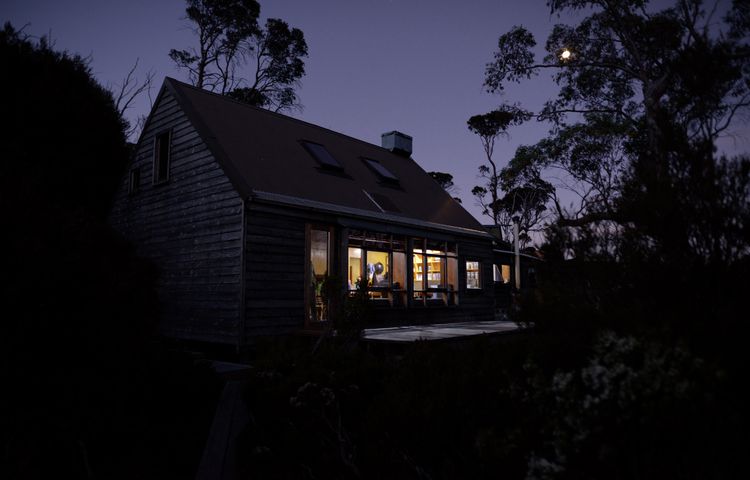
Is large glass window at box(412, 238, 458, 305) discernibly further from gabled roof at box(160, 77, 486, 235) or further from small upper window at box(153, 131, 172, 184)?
small upper window at box(153, 131, 172, 184)

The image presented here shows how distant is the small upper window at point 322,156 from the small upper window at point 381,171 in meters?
1.64

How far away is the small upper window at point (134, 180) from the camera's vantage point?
14.1 meters

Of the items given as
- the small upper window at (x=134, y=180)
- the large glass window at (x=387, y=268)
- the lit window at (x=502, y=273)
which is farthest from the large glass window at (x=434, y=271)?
the lit window at (x=502, y=273)

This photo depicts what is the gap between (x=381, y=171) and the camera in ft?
53.1

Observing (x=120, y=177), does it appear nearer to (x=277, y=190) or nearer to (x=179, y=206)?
(x=179, y=206)

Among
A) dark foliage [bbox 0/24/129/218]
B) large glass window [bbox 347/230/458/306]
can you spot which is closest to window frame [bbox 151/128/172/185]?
dark foliage [bbox 0/24/129/218]

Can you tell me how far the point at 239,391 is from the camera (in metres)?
6.68

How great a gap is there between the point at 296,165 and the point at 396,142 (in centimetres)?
787

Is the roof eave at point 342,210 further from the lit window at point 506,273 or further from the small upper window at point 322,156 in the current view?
the lit window at point 506,273

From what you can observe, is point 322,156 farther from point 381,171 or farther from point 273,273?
point 273,273

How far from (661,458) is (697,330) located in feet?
2.85

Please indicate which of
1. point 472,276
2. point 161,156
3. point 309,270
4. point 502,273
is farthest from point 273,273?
point 502,273

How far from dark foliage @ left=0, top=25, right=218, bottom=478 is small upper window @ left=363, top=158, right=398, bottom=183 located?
9918 millimetres

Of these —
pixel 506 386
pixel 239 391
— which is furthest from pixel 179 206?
pixel 506 386
